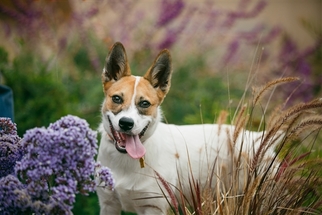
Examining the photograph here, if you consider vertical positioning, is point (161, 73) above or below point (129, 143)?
above

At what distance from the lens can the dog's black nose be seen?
3457 mm

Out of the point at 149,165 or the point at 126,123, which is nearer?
the point at 126,123

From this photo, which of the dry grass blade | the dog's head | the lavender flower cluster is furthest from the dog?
the lavender flower cluster

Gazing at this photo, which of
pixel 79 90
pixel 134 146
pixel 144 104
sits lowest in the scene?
pixel 134 146

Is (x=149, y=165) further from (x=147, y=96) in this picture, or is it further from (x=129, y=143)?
(x=147, y=96)

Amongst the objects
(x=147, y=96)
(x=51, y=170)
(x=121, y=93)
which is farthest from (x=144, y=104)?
(x=51, y=170)

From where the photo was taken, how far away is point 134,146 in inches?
141

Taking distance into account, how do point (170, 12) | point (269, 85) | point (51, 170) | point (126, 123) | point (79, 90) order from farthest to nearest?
point (170, 12) < point (79, 90) < point (126, 123) < point (269, 85) < point (51, 170)

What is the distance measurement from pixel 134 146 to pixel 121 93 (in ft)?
1.24

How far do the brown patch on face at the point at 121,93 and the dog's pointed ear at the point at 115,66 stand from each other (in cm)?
8

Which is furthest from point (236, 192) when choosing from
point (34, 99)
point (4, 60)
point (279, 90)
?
point (279, 90)

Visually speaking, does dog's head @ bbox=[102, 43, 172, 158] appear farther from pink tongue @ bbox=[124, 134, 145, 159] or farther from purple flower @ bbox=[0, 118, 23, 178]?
purple flower @ bbox=[0, 118, 23, 178]

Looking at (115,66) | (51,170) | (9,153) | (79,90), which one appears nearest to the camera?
(51,170)

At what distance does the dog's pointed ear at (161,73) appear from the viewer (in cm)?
382
